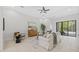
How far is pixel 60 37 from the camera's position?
1865 millimetres

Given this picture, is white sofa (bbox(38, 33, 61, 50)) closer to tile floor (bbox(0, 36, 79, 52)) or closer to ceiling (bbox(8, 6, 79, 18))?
tile floor (bbox(0, 36, 79, 52))

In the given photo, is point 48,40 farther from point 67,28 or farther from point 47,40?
point 67,28

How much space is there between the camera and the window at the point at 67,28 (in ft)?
6.00

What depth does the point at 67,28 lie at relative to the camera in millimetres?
1896

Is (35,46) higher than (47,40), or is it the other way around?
(47,40)

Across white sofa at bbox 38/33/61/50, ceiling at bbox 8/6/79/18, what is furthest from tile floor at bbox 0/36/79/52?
ceiling at bbox 8/6/79/18

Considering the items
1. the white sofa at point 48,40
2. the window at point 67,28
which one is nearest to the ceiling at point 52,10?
the window at point 67,28

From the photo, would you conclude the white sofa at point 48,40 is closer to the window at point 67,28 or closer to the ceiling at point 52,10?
the window at point 67,28

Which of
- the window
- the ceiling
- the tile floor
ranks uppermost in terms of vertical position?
the ceiling

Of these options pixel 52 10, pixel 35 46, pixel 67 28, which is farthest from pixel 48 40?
pixel 52 10

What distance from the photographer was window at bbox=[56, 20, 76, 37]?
6.00ft

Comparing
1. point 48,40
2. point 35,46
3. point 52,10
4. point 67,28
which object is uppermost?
point 52,10
